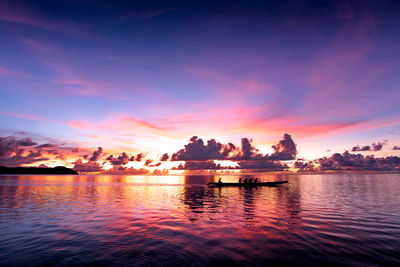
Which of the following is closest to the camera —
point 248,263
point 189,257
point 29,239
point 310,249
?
point 248,263

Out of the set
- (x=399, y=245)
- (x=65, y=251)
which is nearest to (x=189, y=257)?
(x=65, y=251)

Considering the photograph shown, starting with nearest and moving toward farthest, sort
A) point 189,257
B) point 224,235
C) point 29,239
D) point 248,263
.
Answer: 1. point 248,263
2. point 189,257
3. point 29,239
4. point 224,235

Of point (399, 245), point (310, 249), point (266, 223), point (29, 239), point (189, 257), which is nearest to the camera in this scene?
point (189, 257)

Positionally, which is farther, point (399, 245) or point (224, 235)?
point (224, 235)

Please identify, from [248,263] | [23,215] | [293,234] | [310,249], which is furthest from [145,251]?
[23,215]

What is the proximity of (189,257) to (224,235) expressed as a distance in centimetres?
569

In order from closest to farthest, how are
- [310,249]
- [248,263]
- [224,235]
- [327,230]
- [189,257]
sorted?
[248,263]
[189,257]
[310,249]
[224,235]
[327,230]

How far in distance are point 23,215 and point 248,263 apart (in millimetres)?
29739

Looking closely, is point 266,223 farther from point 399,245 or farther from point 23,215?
point 23,215

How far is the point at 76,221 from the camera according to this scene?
2444 centimetres

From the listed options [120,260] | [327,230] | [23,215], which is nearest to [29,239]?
[120,260]

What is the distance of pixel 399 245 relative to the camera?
1644 cm

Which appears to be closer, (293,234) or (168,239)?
(168,239)

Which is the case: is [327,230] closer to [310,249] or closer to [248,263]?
[310,249]
